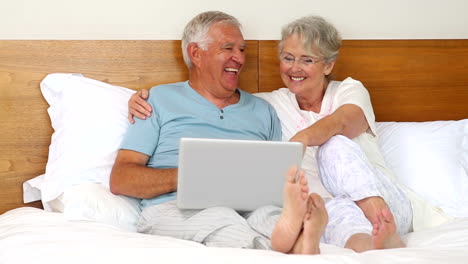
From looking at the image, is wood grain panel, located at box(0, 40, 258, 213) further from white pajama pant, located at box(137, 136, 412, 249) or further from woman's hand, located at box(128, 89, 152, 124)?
white pajama pant, located at box(137, 136, 412, 249)

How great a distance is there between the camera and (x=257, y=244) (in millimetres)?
1718

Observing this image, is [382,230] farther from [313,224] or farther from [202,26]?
[202,26]

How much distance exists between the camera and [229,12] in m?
2.71

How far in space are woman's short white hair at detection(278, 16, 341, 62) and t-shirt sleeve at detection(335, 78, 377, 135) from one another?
0.11 metres

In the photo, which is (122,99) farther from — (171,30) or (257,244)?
(257,244)

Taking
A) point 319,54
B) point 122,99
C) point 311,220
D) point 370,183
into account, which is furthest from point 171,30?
point 311,220

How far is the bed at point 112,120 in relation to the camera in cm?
203

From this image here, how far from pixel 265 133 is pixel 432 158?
1.92ft

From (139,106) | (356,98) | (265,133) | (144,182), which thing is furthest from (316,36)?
(144,182)

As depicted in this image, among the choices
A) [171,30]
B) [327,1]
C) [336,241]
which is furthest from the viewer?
[327,1]

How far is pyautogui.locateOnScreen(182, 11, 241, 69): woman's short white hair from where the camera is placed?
2.41 metres

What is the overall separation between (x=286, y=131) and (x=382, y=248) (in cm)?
80

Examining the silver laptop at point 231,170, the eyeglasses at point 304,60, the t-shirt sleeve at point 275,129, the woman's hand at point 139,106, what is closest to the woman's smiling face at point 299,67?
the eyeglasses at point 304,60

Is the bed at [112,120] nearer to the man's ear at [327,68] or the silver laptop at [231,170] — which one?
the silver laptop at [231,170]
